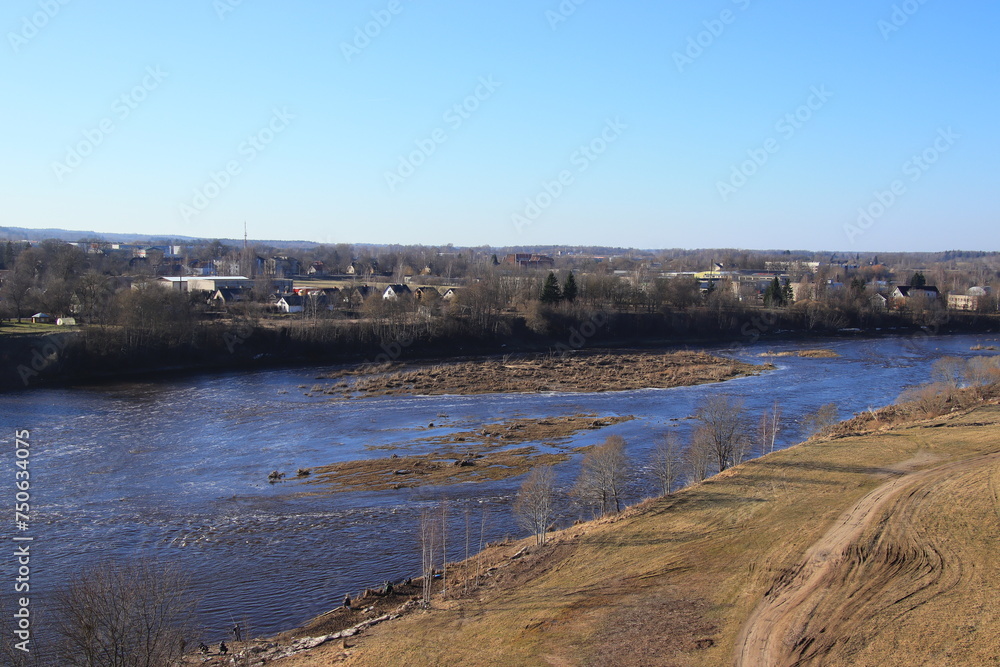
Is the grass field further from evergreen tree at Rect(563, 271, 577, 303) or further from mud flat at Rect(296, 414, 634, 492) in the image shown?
evergreen tree at Rect(563, 271, 577, 303)

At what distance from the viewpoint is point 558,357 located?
40.3 metres

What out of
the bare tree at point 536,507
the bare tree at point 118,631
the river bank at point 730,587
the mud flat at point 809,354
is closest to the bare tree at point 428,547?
the river bank at point 730,587

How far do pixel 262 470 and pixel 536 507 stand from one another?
8.55 meters

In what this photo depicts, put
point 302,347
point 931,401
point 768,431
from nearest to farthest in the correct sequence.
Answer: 1. point 768,431
2. point 931,401
3. point 302,347

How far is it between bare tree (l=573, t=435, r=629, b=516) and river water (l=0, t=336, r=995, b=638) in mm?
1370

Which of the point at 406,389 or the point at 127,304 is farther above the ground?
the point at 127,304

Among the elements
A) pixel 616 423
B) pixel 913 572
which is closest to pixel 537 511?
pixel 913 572

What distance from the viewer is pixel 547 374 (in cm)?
3503

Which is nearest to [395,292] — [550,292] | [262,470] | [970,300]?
[550,292]

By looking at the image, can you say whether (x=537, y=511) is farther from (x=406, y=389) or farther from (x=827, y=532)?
(x=406, y=389)

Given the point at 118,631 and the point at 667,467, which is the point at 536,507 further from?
the point at 118,631

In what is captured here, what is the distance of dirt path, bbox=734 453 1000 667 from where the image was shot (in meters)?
9.38

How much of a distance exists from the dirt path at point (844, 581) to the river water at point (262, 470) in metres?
5.17

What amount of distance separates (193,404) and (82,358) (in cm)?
870
